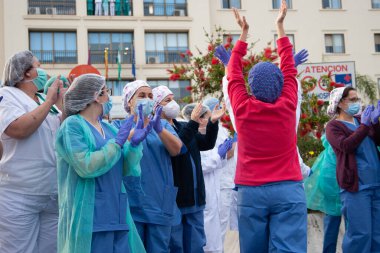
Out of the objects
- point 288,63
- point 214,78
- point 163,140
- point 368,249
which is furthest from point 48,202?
point 214,78

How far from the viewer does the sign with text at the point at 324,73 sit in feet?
35.4

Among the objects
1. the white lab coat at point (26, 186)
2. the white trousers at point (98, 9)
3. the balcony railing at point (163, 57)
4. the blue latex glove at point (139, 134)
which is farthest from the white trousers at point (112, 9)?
the blue latex glove at point (139, 134)

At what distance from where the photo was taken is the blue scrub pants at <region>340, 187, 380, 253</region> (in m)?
5.60

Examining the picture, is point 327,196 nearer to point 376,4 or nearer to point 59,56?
point 59,56

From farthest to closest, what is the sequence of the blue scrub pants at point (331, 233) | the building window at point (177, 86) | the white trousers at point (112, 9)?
the building window at point (177, 86)
the white trousers at point (112, 9)
the blue scrub pants at point (331, 233)

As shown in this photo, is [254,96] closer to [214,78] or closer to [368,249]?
[368,249]

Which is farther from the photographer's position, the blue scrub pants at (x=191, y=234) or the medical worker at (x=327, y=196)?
the medical worker at (x=327, y=196)

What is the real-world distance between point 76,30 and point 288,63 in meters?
29.6

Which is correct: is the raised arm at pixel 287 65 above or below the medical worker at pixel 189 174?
above

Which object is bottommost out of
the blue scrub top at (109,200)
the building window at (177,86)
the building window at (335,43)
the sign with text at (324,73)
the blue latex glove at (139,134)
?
the blue scrub top at (109,200)

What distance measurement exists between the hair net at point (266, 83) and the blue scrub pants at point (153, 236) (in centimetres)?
140

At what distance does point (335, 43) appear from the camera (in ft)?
114

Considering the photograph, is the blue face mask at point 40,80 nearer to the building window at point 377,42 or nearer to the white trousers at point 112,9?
the white trousers at point 112,9

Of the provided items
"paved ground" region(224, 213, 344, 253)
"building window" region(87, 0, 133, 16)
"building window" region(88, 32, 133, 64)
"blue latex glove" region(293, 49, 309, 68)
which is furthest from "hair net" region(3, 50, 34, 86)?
"building window" region(87, 0, 133, 16)
